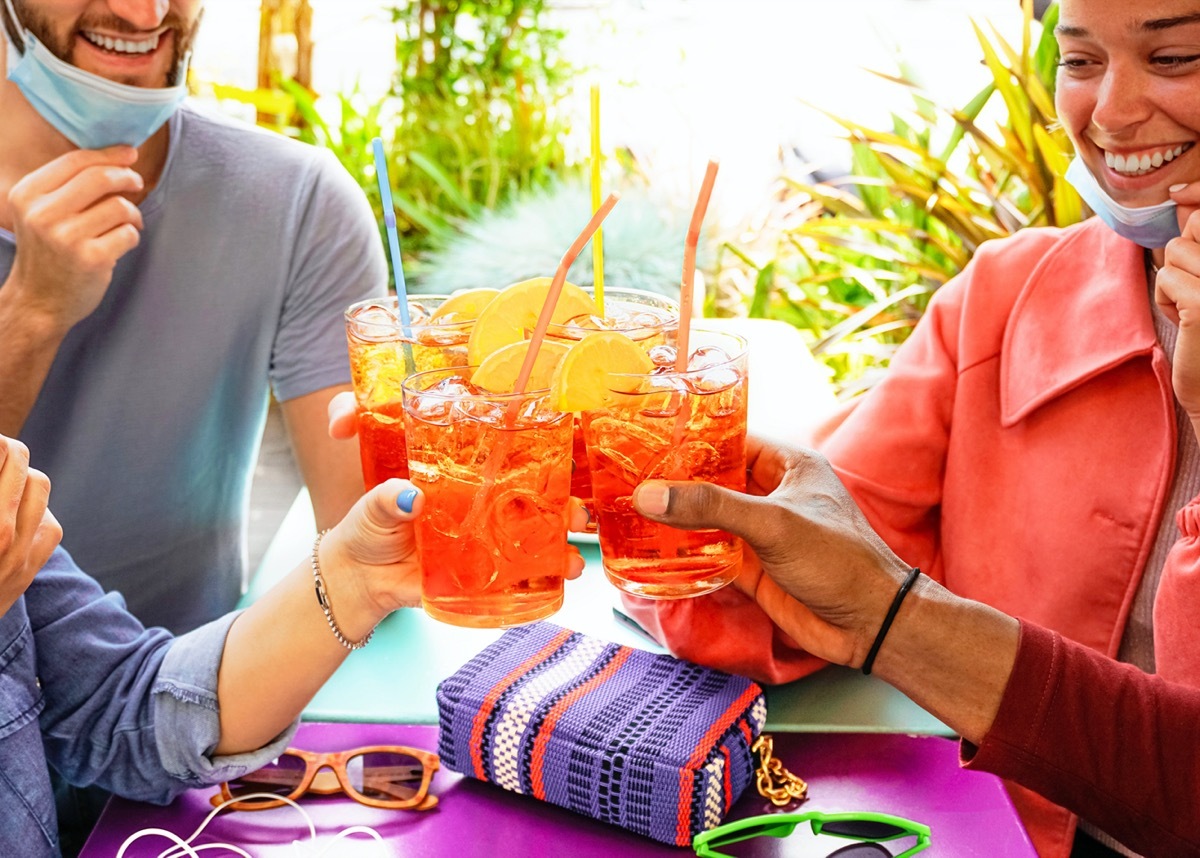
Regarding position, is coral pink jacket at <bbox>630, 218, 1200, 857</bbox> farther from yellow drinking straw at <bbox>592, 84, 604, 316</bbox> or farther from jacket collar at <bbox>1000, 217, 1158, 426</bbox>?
yellow drinking straw at <bbox>592, 84, 604, 316</bbox>

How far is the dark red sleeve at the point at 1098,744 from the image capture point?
1.52 m

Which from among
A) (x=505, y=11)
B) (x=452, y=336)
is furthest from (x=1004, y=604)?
(x=505, y=11)

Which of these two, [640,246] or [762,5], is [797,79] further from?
[640,246]

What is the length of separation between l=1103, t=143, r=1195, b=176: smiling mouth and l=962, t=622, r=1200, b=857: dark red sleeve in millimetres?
728

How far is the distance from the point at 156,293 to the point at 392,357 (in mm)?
1038

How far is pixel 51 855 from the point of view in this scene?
1.55 meters

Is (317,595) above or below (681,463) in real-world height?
below

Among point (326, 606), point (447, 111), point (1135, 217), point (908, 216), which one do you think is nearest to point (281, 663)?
point (326, 606)

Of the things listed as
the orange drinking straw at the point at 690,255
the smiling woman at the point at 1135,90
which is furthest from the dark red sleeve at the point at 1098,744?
the smiling woman at the point at 1135,90

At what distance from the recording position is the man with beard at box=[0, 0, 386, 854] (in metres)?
2.05

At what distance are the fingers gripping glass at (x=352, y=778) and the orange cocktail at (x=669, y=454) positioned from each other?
391 mm

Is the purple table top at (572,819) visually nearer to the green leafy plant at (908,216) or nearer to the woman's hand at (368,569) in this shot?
the woman's hand at (368,569)

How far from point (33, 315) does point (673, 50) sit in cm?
519

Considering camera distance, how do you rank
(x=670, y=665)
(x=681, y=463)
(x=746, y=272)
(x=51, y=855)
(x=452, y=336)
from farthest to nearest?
1. (x=746, y=272)
2. (x=670, y=665)
3. (x=51, y=855)
4. (x=452, y=336)
5. (x=681, y=463)
